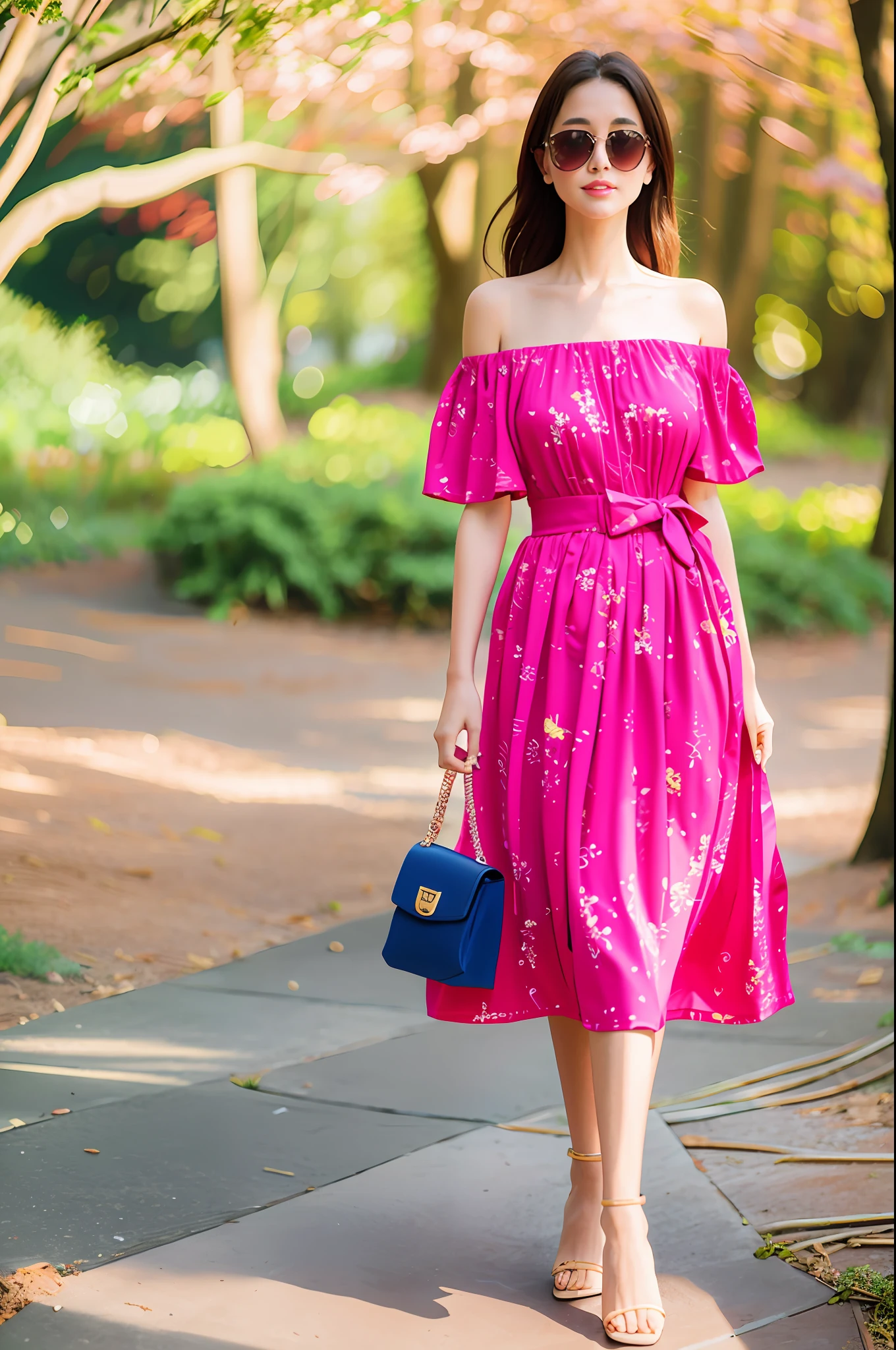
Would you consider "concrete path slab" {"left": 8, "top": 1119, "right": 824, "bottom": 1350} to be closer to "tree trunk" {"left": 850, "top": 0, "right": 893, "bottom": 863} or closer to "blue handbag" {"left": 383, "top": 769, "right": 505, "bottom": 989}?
"blue handbag" {"left": 383, "top": 769, "right": 505, "bottom": 989}

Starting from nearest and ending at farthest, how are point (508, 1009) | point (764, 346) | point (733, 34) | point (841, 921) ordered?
1. point (508, 1009)
2. point (841, 921)
3. point (733, 34)
4. point (764, 346)

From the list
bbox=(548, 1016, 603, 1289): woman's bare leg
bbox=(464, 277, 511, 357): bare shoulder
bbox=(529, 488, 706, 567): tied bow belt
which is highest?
bbox=(464, 277, 511, 357): bare shoulder

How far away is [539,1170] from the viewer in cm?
266

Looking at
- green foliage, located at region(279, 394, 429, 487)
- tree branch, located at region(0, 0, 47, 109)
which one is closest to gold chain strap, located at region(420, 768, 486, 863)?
tree branch, located at region(0, 0, 47, 109)

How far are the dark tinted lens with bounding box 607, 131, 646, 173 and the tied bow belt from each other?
50 cm

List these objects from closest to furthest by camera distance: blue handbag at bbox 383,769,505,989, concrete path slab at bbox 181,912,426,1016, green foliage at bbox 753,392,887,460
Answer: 1. blue handbag at bbox 383,769,505,989
2. concrete path slab at bbox 181,912,426,1016
3. green foliage at bbox 753,392,887,460

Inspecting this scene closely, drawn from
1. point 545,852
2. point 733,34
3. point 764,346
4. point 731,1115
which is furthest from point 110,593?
point 764,346

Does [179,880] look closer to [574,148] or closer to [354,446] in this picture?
[574,148]

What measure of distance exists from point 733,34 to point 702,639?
8536 millimetres

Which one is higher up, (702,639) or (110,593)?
(702,639)

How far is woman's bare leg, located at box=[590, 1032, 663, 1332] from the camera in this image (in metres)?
2.02

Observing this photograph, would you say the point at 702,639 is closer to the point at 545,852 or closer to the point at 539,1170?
the point at 545,852

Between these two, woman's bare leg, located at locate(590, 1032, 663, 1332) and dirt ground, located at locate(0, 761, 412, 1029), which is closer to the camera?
woman's bare leg, located at locate(590, 1032, 663, 1332)

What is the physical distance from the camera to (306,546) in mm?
9289
